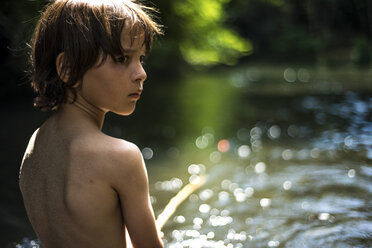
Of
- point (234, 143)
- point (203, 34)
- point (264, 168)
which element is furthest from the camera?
point (203, 34)

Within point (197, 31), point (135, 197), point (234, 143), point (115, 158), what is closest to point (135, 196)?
point (135, 197)

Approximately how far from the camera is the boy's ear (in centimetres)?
142

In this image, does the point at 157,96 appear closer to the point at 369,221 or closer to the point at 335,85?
the point at 335,85

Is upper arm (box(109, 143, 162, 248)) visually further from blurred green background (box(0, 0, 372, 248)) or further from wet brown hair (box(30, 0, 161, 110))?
blurred green background (box(0, 0, 372, 248))

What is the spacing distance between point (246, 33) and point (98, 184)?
35.9 meters

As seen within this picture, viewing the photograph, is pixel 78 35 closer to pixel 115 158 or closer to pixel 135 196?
pixel 115 158

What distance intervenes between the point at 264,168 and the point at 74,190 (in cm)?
311

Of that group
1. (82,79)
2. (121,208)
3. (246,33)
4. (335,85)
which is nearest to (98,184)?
(121,208)

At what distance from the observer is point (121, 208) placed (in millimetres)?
1408

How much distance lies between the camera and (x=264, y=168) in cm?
425

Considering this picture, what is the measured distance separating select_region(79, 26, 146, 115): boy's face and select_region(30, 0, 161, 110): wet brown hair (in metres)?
0.02

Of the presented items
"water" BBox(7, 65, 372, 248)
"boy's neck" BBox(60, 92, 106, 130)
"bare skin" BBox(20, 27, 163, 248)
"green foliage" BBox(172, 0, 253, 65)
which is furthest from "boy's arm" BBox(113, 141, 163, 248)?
"green foliage" BBox(172, 0, 253, 65)

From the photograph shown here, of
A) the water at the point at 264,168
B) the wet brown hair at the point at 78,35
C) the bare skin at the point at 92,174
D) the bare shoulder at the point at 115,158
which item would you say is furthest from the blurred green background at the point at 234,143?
the bare shoulder at the point at 115,158

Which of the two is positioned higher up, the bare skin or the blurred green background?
the bare skin
